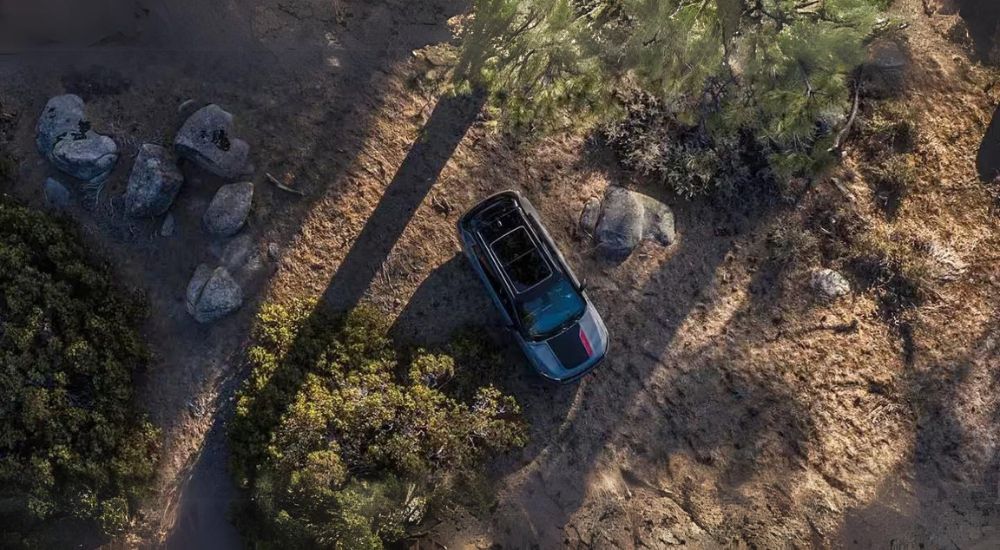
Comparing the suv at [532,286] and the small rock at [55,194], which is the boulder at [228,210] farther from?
the suv at [532,286]

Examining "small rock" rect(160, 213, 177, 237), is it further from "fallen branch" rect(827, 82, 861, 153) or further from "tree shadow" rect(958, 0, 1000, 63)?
"tree shadow" rect(958, 0, 1000, 63)

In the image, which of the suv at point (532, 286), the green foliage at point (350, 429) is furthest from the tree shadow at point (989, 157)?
the green foliage at point (350, 429)

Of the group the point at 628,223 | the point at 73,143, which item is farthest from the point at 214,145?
the point at 628,223

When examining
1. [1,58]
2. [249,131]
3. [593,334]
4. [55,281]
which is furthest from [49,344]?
[593,334]

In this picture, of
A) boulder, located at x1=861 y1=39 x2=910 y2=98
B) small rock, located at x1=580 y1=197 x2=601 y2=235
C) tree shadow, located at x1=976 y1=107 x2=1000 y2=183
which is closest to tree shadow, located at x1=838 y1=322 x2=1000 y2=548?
tree shadow, located at x1=976 y1=107 x2=1000 y2=183

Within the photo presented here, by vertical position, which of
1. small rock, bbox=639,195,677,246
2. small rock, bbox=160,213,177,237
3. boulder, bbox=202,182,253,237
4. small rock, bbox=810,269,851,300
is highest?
small rock, bbox=810,269,851,300

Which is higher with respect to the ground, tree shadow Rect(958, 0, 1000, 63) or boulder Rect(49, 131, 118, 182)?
tree shadow Rect(958, 0, 1000, 63)
